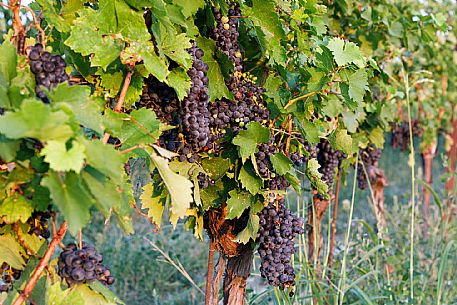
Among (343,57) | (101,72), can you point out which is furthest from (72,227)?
(343,57)

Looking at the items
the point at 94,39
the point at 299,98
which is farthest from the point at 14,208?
the point at 299,98

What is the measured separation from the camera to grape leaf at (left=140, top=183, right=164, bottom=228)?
5.32ft

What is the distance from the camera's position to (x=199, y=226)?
1.87 meters

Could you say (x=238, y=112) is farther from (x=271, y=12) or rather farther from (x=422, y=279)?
(x=422, y=279)

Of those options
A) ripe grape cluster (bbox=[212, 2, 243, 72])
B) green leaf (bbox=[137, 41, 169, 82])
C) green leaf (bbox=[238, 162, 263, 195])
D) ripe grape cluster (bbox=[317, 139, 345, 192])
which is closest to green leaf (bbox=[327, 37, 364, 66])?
ripe grape cluster (bbox=[212, 2, 243, 72])

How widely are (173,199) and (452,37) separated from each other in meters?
5.33

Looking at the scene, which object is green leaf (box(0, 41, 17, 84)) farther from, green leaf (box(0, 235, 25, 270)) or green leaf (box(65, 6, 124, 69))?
green leaf (box(0, 235, 25, 270))

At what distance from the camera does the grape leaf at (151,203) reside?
162cm

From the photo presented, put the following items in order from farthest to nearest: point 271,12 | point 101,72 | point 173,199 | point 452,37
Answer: point 452,37, point 271,12, point 101,72, point 173,199

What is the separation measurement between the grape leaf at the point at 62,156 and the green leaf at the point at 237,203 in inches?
32.7

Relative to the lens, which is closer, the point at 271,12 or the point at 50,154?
the point at 50,154

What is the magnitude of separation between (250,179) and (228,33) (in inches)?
16.9

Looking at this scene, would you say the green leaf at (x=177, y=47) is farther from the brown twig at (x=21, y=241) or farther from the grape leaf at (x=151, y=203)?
the brown twig at (x=21, y=241)

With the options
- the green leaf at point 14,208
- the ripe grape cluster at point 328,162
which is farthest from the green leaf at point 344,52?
the ripe grape cluster at point 328,162
